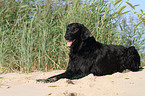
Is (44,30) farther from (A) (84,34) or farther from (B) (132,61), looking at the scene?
(B) (132,61)

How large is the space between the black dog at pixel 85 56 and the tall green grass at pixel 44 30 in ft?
3.70

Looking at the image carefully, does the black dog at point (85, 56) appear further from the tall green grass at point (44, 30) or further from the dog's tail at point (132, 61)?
the tall green grass at point (44, 30)

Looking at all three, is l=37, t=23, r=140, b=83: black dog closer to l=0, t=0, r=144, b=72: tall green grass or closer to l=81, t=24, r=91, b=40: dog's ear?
l=81, t=24, r=91, b=40: dog's ear

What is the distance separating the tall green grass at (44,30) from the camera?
520 cm

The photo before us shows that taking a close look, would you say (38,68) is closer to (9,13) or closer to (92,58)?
(92,58)

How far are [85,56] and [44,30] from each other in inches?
66.0

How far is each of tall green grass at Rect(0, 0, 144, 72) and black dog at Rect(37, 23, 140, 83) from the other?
1.13m

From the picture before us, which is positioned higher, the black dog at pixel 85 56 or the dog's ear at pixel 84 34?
the dog's ear at pixel 84 34

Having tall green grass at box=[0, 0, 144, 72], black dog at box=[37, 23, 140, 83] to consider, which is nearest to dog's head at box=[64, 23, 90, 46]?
black dog at box=[37, 23, 140, 83]

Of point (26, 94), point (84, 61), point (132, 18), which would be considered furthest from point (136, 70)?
point (26, 94)

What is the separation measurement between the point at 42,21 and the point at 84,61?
6.73 ft

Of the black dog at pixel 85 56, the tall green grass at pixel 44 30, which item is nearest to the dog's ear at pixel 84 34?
the black dog at pixel 85 56

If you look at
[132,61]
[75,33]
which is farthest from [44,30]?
[132,61]

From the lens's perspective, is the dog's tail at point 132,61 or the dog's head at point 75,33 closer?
the dog's head at point 75,33
